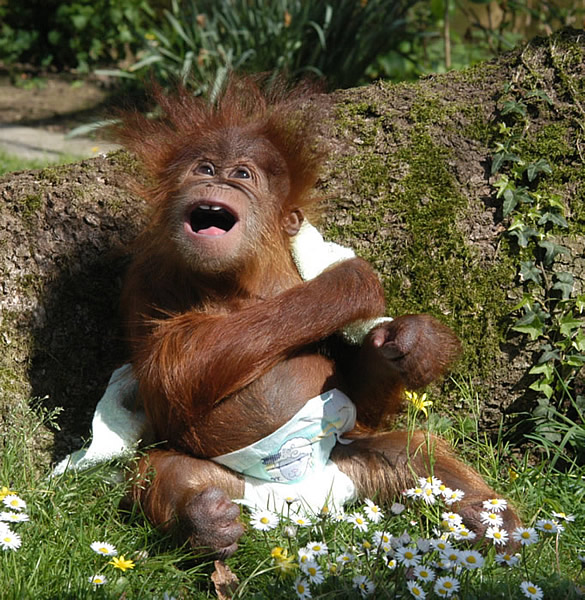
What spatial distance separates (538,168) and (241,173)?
1397mm

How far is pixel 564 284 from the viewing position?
11.4 ft

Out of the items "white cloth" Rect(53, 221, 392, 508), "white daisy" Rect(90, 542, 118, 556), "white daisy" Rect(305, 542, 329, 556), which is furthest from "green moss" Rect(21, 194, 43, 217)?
"white daisy" Rect(305, 542, 329, 556)

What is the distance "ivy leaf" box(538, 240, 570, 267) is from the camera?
350 cm

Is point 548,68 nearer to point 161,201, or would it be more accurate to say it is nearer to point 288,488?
point 161,201

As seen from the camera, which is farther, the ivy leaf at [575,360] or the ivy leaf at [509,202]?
the ivy leaf at [509,202]

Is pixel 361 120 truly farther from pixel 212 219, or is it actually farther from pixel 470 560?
pixel 470 560

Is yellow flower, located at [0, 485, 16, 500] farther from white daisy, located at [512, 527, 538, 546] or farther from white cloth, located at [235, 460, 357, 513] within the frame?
white daisy, located at [512, 527, 538, 546]

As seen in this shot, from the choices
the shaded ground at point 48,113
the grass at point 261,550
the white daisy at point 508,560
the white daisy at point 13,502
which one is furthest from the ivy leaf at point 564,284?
the shaded ground at point 48,113

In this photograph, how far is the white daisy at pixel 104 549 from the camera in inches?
95.3

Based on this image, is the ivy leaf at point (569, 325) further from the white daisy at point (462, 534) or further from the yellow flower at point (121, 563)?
the yellow flower at point (121, 563)

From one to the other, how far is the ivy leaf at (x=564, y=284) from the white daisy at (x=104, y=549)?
2084 millimetres

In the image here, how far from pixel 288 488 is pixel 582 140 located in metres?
2.00

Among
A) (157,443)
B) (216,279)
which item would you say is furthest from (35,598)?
(216,279)

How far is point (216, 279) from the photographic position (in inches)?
115
